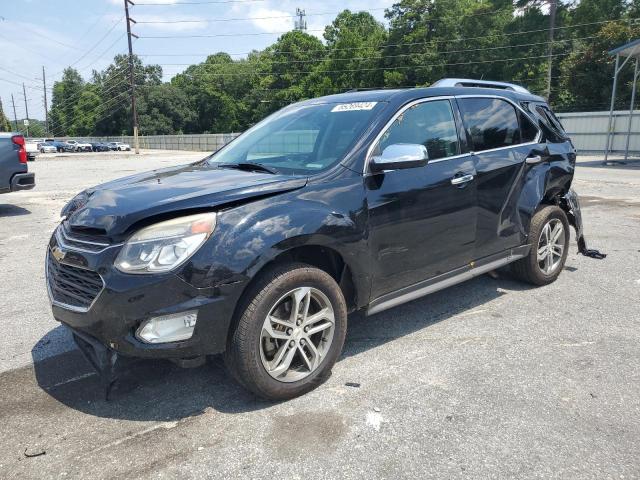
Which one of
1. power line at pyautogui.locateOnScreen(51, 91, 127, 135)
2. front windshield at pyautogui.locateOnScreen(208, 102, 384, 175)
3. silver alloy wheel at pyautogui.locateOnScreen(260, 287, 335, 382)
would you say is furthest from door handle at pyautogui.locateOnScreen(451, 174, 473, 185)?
power line at pyautogui.locateOnScreen(51, 91, 127, 135)

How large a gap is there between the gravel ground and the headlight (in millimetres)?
924

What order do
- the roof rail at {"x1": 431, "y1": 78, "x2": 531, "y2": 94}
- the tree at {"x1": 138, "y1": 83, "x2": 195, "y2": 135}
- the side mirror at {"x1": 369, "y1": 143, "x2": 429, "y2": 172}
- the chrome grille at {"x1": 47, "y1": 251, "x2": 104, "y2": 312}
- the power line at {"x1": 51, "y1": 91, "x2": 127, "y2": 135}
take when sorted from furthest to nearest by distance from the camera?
the power line at {"x1": 51, "y1": 91, "x2": 127, "y2": 135} < the tree at {"x1": 138, "y1": 83, "x2": 195, "y2": 135} < the roof rail at {"x1": 431, "y1": 78, "x2": 531, "y2": 94} < the side mirror at {"x1": 369, "y1": 143, "x2": 429, "y2": 172} < the chrome grille at {"x1": 47, "y1": 251, "x2": 104, "y2": 312}

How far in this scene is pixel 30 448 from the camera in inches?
104

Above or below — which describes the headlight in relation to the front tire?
above

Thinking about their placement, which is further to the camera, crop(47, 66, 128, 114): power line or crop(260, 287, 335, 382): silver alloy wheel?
crop(47, 66, 128, 114): power line

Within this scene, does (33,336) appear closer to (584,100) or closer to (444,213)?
(444,213)

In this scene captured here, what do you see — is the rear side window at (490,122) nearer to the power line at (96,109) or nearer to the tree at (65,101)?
the power line at (96,109)

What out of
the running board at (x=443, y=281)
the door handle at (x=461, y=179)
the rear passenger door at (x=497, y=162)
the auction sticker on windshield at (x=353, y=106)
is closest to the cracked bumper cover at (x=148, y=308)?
the running board at (x=443, y=281)

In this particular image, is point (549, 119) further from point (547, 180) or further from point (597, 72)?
point (597, 72)

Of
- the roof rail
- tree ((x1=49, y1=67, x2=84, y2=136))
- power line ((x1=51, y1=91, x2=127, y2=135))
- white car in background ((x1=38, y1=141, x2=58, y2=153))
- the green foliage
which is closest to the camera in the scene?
the roof rail

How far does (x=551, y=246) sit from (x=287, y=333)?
3.31 metres

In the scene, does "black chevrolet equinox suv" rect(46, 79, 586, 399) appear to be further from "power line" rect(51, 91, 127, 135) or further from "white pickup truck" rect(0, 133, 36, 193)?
"power line" rect(51, 91, 127, 135)

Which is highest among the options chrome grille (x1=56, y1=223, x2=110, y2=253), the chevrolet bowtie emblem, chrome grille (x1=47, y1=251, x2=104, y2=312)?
chrome grille (x1=56, y1=223, x2=110, y2=253)

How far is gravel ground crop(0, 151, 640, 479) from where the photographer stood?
2.50m
